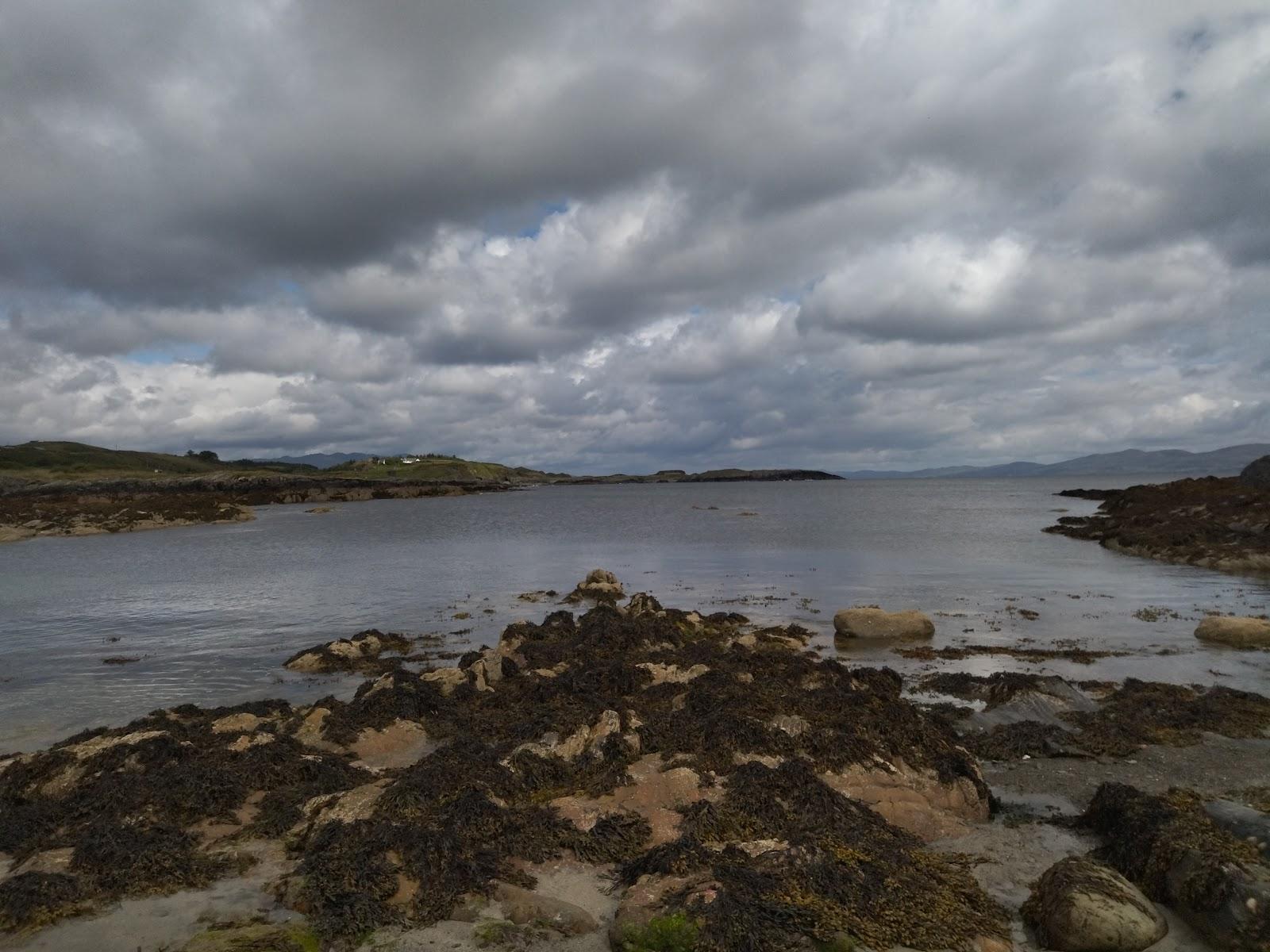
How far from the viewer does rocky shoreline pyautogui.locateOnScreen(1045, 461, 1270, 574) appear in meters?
32.4

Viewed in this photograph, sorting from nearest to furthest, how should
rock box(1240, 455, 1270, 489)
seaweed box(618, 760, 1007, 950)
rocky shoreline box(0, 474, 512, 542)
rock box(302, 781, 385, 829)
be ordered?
seaweed box(618, 760, 1007, 950) → rock box(302, 781, 385, 829) → rock box(1240, 455, 1270, 489) → rocky shoreline box(0, 474, 512, 542)

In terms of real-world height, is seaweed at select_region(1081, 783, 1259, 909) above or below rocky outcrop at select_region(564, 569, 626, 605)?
above

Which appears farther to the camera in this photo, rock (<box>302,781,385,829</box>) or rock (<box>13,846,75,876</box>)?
rock (<box>302,781,385,829</box>)

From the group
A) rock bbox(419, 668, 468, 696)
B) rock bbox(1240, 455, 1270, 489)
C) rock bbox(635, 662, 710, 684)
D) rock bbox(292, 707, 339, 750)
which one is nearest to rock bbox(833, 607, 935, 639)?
rock bbox(635, 662, 710, 684)

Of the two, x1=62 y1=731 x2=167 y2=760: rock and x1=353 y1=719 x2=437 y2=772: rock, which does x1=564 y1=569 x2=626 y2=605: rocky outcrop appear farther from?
x1=62 y1=731 x2=167 y2=760: rock

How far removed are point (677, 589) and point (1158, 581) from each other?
19288 millimetres

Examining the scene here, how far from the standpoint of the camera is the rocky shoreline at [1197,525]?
32375 millimetres

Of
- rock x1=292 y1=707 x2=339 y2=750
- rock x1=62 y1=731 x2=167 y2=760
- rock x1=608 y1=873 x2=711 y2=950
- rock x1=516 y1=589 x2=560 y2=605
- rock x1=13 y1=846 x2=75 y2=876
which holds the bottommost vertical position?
rock x1=516 y1=589 x2=560 y2=605

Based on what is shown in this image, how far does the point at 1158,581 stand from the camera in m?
28.9

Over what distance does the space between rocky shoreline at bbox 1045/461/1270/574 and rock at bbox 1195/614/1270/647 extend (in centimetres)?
1634

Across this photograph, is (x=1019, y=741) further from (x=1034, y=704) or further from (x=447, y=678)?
(x=447, y=678)

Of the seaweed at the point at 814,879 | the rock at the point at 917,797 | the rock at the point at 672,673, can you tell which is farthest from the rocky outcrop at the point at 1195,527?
the seaweed at the point at 814,879

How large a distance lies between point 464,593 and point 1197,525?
129 ft

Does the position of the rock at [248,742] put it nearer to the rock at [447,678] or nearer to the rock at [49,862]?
the rock at [49,862]
